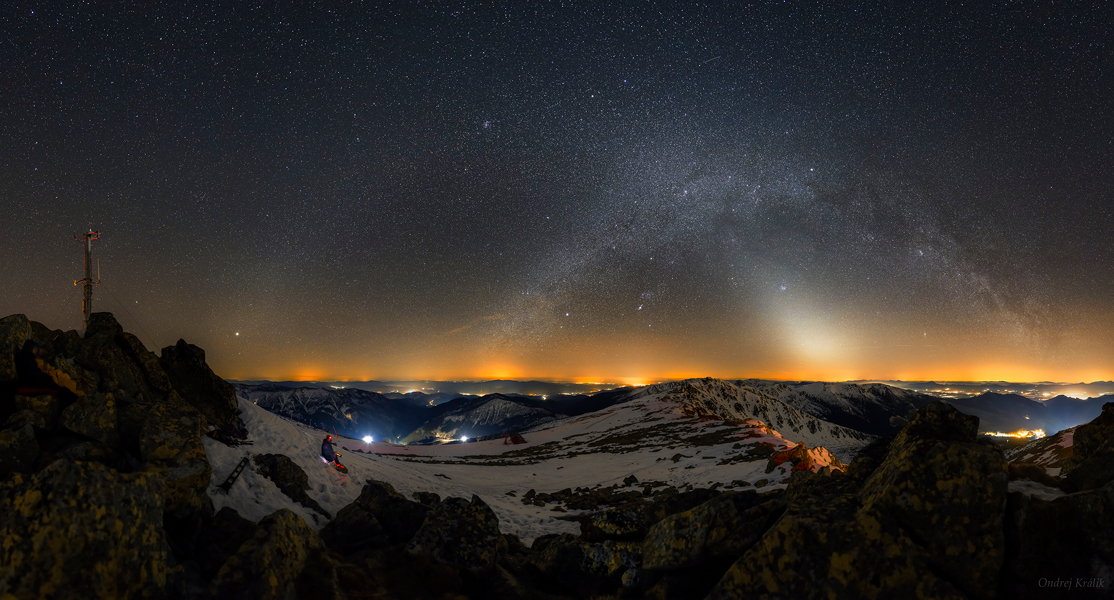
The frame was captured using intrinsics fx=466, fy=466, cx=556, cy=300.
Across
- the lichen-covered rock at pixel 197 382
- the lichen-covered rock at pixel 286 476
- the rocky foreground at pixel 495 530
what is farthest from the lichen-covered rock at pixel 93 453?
the lichen-covered rock at pixel 197 382

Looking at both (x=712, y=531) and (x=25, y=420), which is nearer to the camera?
(x=712, y=531)

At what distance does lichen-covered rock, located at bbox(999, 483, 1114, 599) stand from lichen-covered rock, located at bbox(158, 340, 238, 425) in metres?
24.1

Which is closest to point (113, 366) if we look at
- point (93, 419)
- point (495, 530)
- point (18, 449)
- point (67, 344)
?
point (67, 344)

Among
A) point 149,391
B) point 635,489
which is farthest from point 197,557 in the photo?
point 635,489

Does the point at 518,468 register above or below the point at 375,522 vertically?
below

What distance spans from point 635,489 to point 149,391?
93.0 ft

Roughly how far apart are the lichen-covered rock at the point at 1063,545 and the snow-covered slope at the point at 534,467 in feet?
55.3

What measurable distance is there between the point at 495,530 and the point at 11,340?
14295 mm

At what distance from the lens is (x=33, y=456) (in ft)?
33.7

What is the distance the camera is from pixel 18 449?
33.0 feet

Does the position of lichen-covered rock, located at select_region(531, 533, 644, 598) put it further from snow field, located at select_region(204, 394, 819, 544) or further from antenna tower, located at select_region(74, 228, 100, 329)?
antenna tower, located at select_region(74, 228, 100, 329)

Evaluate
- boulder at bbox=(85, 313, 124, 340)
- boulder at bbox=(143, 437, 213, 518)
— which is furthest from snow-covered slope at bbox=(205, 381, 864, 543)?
boulder at bbox=(85, 313, 124, 340)

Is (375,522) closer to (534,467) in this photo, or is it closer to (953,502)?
(953,502)

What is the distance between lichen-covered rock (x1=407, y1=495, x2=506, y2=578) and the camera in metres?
12.0
